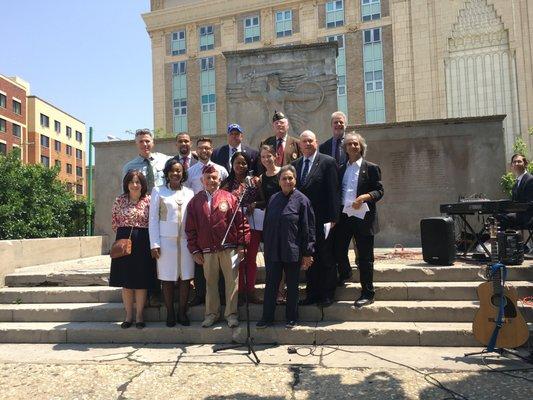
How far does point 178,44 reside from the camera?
48.0 meters

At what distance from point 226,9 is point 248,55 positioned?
39927mm

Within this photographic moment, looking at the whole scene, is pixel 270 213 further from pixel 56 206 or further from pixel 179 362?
pixel 56 206

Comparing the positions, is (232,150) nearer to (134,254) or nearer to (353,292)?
(134,254)

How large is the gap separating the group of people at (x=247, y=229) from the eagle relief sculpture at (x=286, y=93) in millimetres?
4094

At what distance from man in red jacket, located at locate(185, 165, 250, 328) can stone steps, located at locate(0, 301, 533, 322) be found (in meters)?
0.37

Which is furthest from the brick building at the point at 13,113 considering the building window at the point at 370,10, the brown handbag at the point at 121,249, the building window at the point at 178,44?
the brown handbag at the point at 121,249

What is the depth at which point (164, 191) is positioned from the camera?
5582 millimetres

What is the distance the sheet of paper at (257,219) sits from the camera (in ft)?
18.8

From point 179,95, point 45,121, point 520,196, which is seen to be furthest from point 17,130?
point 520,196

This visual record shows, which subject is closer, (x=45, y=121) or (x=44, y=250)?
(x=44, y=250)

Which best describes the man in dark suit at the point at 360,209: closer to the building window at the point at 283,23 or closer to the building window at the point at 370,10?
the building window at the point at 370,10

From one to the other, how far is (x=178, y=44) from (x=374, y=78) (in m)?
21.5

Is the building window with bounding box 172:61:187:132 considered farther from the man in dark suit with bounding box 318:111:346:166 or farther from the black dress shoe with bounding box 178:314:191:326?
the black dress shoe with bounding box 178:314:191:326

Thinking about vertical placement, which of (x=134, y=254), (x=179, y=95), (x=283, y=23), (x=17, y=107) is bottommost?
(x=134, y=254)
